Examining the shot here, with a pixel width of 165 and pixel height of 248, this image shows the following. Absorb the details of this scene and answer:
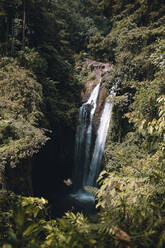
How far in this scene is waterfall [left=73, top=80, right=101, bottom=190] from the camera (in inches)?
470

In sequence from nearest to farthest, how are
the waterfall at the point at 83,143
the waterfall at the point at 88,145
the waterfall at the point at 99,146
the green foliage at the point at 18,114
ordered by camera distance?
1. the green foliage at the point at 18,114
2. the waterfall at the point at 99,146
3. the waterfall at the point at 88,145
4. the waterfall at the point at 83,143

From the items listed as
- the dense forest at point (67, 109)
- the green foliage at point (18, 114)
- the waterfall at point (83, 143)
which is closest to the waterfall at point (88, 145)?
the waterfall at point (83, 143)

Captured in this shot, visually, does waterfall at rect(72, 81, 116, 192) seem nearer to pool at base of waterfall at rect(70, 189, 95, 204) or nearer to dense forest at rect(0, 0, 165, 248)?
pool at base of waterfall at rect(70, 189, 95, 204)

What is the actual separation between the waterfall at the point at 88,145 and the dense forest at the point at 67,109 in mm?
556

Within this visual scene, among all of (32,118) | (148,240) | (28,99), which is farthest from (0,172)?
(148,240)

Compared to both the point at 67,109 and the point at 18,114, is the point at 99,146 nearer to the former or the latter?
the point at 67,109

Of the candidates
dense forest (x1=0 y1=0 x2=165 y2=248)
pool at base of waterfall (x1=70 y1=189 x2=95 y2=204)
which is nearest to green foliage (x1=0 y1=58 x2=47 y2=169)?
dense forest (x1=0 y1=0 x2=165 y2=248)

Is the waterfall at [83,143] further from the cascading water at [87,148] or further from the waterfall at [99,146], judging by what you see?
the waterfall at [99,146]

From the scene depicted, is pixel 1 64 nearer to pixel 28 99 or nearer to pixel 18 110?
pixel 28 99

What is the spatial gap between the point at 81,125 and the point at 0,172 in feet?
24.7

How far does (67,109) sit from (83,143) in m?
2.58

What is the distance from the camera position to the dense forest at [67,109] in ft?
5.82

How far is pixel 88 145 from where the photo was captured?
12.0 m

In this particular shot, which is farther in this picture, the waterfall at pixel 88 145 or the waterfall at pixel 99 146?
the waterfall at pixel 88 145
